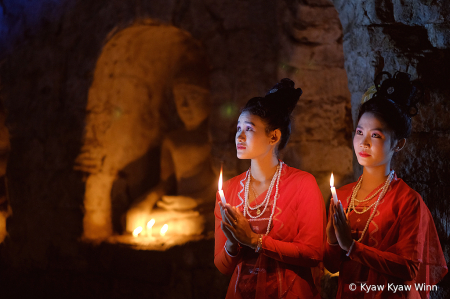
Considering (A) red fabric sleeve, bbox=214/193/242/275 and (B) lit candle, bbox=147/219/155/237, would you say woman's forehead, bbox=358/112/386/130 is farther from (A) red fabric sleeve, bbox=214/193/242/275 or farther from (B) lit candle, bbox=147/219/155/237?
(B) lit candle, bbox=147/219/155/237

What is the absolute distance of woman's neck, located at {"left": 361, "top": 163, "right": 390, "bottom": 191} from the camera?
4.94ft

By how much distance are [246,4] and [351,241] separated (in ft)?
7.83

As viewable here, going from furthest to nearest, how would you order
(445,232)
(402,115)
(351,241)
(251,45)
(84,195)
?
(84,195) < (251,45) < (445,232) < (402,115) < (351,241)

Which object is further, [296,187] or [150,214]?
[150,214]

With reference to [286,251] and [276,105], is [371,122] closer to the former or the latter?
[276,105]

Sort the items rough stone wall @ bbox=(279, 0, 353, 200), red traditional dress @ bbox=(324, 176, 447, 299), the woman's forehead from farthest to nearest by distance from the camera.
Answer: rough stone wall @ bbox=(279, 0, 353, 200) → the woman's forehead → red traditional dress @ bbox=(324, 176, 447, 299)

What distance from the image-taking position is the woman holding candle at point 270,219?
1.49 meters

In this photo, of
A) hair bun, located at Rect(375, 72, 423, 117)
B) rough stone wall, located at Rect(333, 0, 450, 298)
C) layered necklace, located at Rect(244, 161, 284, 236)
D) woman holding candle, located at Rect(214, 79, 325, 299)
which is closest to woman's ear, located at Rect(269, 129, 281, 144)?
woman holding candle, located at Rect(214, 79, 325, 299)

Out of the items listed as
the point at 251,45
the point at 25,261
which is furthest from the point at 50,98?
the point at 251,45

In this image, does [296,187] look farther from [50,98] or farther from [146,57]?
[50,98]

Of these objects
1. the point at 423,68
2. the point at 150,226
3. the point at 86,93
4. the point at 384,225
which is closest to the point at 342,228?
the point at 384,225

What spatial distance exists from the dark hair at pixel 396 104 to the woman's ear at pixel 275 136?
1.31 ft

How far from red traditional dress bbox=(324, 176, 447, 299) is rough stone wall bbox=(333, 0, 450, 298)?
0.40m

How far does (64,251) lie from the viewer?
3.52 m
